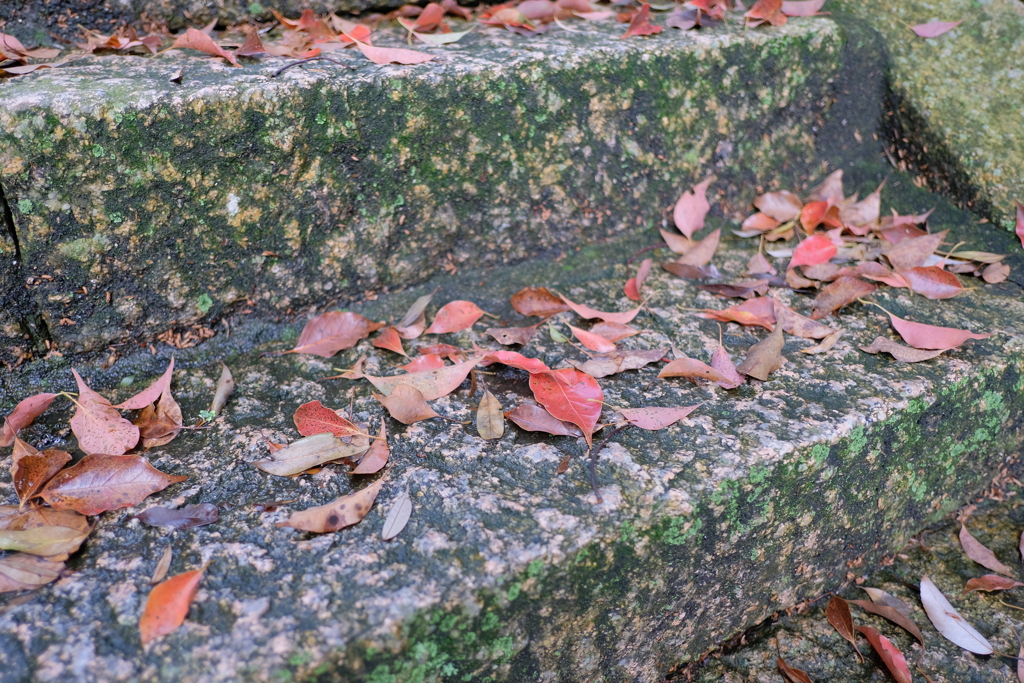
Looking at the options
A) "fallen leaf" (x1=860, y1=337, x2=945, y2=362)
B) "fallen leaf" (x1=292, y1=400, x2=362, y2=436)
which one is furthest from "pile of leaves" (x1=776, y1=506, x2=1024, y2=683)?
"fallen leaf" (x1=292, y1=400, x2=362, y2=436)

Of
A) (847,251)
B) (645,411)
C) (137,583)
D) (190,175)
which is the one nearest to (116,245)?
(190,175)

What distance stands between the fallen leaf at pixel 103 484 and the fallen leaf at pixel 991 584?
1481mm

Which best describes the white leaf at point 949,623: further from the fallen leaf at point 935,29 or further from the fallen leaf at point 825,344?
the fallen leaf at point 935,29

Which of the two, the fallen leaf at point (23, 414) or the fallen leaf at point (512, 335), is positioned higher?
the fallen leaf at point (512, 335)

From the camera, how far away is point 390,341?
1.45 meters

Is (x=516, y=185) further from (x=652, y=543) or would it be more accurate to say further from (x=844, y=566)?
(x=844, y=566)

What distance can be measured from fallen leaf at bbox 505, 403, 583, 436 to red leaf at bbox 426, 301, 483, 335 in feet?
1.07

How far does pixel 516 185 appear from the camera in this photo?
5.29 ft

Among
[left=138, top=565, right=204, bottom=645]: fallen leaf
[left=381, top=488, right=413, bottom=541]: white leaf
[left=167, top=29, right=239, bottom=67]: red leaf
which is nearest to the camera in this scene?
[left=138, top=565, right=204, bottom=645]: fallen leaf

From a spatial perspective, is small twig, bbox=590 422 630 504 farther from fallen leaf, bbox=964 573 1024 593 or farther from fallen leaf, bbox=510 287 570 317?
fallen leaf, bbox=964 573 1024 593

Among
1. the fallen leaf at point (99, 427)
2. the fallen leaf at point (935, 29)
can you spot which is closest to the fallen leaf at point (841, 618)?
the fallen leaf at point (99, 427)

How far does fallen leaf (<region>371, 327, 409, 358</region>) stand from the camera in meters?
1.44

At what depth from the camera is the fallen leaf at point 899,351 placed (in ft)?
4.56

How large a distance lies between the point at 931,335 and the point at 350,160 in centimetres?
122
